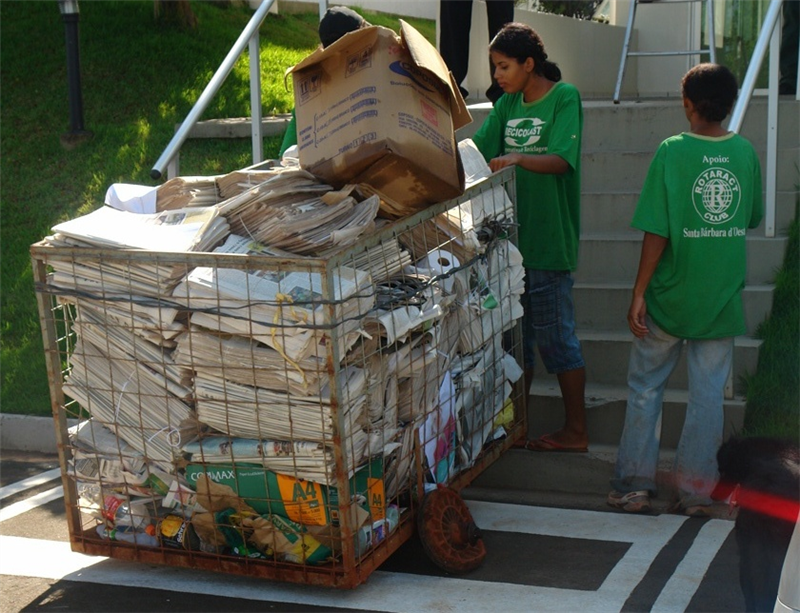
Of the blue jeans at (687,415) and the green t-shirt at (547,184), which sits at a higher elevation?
the green t-shirt at (547,184)

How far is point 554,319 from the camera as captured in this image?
16.3ft

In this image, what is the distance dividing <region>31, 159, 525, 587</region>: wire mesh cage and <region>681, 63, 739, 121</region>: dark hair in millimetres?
1099

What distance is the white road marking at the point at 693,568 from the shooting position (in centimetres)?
383

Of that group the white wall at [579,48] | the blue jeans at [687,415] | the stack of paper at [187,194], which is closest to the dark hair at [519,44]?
the blue jeans at [687,415]

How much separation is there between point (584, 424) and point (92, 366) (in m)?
2.34

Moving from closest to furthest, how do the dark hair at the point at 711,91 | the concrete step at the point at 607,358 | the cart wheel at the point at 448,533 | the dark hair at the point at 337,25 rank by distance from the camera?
the cart wheel at the point at 448,533 < the dark hair at the point at 711,91 < the dark hair at the point at 337,25 < the concrete step at the point at 607,358

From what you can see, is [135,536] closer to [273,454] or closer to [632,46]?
[273,454]

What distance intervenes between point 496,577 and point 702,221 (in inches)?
65.0

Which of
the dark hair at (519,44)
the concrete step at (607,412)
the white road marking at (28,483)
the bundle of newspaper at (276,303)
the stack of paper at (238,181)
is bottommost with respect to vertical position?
the white road marking at (28,483)

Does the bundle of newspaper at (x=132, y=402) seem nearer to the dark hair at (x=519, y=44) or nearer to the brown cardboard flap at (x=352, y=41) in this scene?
the brown cardboard flap at (x=352, y=41)

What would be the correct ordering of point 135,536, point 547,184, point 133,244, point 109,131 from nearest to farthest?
point 133,244 < point 135,536 < point 547,184 < point 109,131

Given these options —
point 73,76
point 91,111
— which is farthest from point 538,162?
point 91,111

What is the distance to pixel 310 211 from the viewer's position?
3.81 metres

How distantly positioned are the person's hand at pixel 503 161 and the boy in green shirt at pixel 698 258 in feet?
1.94
